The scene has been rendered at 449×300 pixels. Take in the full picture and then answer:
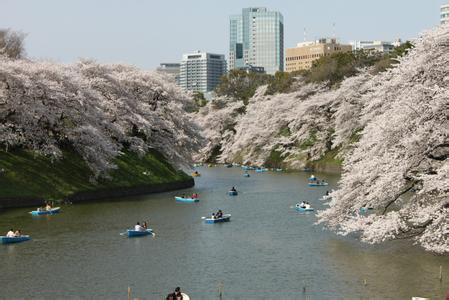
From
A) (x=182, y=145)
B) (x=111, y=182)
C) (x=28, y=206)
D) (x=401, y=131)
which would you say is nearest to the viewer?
(x=401, y=131)

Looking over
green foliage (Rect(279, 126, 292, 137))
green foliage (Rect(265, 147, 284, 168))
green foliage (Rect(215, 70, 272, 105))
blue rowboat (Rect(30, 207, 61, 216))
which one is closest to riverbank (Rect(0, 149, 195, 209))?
blue rowboat (Rect(30, 207, 61, 216))

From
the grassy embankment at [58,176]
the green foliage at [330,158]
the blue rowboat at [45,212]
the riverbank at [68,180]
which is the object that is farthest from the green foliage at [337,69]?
the blue rowboat at [45,212]

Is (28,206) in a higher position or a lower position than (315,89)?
lower

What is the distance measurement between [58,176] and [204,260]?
97.3 feet

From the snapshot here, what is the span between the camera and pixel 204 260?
3847 cm

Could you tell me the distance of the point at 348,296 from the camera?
3023cm

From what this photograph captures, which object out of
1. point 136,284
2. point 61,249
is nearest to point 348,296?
point 136,284

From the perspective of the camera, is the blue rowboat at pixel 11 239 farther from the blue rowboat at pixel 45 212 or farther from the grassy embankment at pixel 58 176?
the grassy embankment at pixel 58 176

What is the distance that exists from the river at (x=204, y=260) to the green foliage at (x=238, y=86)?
91419 mm

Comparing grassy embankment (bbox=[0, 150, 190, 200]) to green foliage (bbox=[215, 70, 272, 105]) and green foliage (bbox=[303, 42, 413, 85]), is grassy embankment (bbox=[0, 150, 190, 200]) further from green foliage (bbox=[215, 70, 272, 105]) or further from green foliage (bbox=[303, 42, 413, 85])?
green foliage (bbox=[215, 70, 272, 105])

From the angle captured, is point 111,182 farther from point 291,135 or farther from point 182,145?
point 291,135

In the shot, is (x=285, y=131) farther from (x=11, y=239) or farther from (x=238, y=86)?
(x=11, y=239)

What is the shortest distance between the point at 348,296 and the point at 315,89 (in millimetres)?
86599

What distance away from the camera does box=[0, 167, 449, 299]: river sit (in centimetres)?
3158
